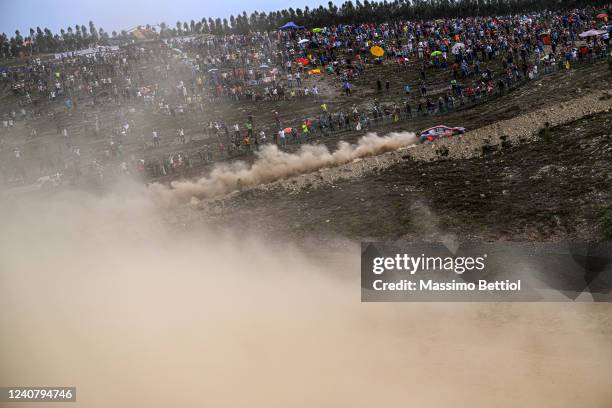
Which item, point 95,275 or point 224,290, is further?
point 95,275

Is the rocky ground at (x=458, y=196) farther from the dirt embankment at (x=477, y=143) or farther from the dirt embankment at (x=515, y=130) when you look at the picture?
the dirt embankment at (x=515, y=130)

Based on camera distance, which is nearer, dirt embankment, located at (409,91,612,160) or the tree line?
dirt embankment, located at (409,91,612,160)

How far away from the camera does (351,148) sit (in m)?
30.8

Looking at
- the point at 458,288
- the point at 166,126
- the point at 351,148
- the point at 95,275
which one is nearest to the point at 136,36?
the point at 166,126

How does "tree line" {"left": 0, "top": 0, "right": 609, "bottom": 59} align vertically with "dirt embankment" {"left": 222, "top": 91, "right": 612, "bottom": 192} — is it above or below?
above

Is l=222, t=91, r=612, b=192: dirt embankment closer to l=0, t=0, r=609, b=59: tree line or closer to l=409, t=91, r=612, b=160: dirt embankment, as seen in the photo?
l=409, t=91, r=612, b=160: dirt embankment

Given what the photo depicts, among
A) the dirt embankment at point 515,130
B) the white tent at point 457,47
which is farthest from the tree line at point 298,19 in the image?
the dirt embankment at point 515,130

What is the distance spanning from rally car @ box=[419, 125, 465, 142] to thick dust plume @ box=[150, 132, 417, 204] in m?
0.70

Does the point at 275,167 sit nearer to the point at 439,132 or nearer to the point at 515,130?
the point at 439,132

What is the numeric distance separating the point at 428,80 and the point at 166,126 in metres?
21.2

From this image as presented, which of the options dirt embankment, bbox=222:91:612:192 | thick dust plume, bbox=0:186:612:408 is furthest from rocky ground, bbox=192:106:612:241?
thick dust plume, bbox=0:186:612:408

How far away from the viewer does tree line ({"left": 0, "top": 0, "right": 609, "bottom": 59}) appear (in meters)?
65.6

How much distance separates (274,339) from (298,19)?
209 ft

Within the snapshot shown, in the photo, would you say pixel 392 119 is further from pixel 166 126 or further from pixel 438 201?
pixel 166 126
